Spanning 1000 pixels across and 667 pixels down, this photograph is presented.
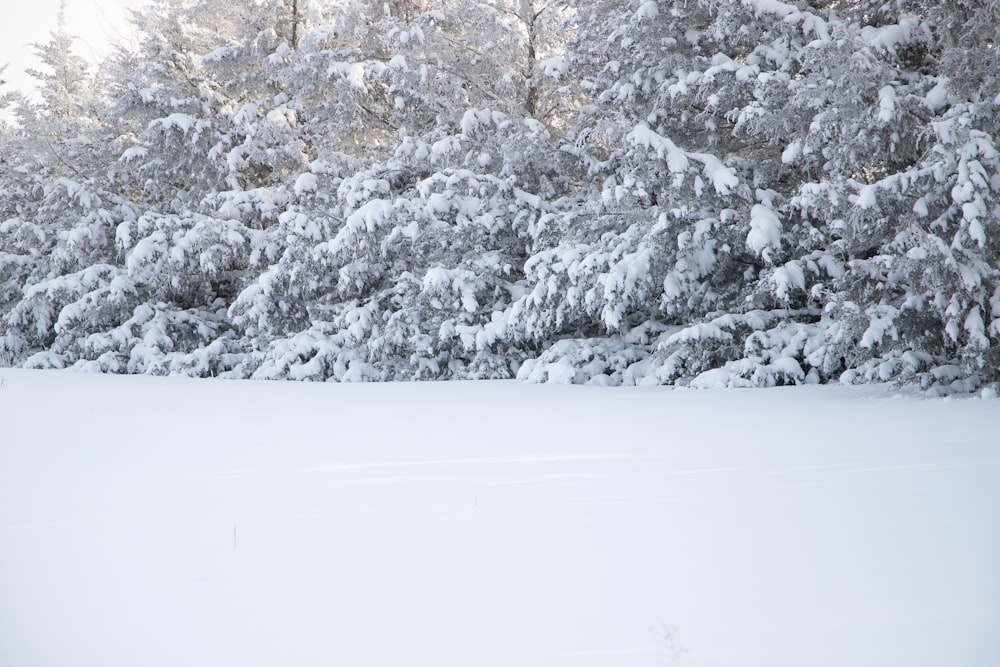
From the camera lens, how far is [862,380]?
7.70 metres

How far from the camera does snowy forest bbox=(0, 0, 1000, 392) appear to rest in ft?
23.9

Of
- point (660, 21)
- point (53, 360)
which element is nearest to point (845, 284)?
point (660, 21)

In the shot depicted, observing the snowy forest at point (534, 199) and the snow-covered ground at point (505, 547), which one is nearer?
the snow-covered ground at point (505, 547)

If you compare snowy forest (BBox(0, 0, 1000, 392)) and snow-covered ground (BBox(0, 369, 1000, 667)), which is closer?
snow-covered ground (BBox(0, 369, 1000, 667))

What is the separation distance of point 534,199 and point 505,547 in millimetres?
8538

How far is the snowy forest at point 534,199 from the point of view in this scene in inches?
287

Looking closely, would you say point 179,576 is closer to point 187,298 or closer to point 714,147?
point 714,147

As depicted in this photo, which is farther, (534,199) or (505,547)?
(534,199)

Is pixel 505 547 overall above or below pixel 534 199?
below

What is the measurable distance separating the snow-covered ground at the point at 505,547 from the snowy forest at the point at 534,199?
2831 mm

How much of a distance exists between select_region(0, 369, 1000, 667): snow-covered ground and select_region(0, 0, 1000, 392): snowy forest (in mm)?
2831

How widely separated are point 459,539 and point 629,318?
8.10m

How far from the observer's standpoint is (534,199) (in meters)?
10.7

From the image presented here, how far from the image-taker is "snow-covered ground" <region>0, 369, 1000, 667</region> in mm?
1861
